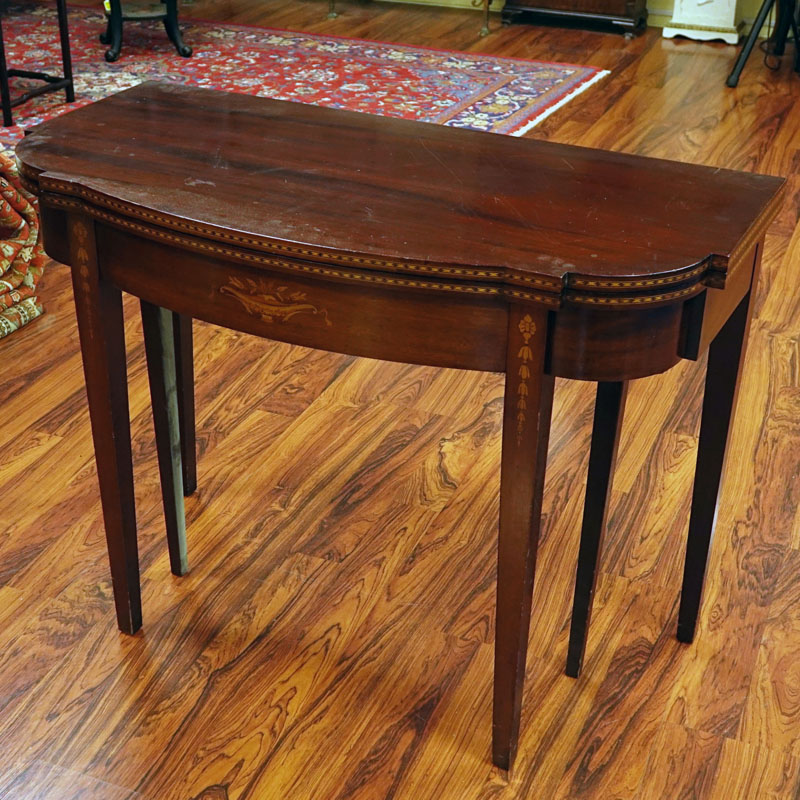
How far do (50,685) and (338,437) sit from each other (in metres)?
0.84

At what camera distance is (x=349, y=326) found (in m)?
1.25

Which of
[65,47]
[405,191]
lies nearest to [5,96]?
[65,47]

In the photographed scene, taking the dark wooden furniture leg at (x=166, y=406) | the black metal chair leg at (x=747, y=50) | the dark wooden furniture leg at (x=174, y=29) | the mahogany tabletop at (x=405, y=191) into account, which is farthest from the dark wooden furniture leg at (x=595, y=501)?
the dark wooden furniture leg at (x=174, y=29)

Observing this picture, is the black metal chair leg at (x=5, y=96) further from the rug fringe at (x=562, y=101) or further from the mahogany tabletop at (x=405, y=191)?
the mahogany tabletop at (x=405, y=191)

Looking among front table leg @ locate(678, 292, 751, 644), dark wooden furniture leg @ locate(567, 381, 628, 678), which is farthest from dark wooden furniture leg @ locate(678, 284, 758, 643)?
dark wooden furniture leg @ locate(567, 381, 628, 678)

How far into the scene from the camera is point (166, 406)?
1707 mm

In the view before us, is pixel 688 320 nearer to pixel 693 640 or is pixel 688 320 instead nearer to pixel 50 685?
pixel 693 640

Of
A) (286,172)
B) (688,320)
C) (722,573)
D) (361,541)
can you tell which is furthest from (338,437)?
(688,320)

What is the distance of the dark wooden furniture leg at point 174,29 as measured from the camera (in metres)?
5.23

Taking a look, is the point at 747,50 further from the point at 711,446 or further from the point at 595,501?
the point at 595,501

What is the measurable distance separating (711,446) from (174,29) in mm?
4404

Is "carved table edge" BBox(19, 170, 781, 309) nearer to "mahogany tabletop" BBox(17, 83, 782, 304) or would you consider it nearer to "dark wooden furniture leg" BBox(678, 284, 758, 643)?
"mahogany tabletop" BBox(17, 83, 782, 304)

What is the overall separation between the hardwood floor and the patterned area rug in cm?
206

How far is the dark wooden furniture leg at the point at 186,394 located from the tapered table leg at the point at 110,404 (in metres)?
0.26
